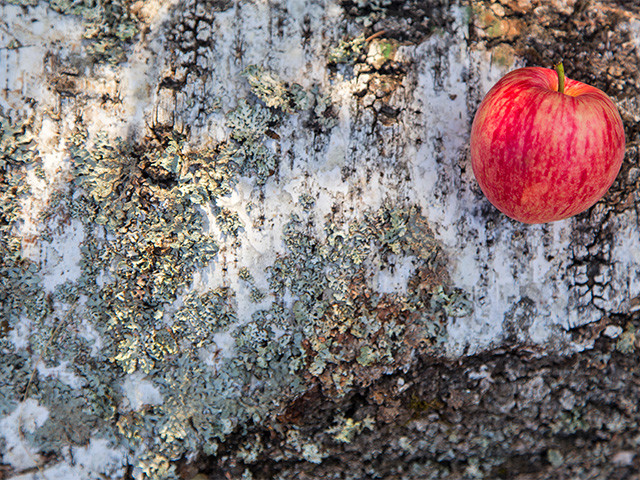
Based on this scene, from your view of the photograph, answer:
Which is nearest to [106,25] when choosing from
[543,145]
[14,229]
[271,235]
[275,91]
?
[275,91]

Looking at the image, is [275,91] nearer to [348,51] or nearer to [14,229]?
[348,51]

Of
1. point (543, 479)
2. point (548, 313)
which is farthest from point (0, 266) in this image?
point (543, 479)

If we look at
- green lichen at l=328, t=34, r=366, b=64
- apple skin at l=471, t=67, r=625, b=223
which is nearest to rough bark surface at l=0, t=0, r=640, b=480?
green lichen at l=328, t=34, r=366, b=64

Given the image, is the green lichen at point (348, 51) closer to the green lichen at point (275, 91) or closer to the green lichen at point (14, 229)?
the green lichen at point (275, 91)

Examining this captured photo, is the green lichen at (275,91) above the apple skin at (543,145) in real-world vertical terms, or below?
above

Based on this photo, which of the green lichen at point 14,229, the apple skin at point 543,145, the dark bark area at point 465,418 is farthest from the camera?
the dark bark area at point 465,418

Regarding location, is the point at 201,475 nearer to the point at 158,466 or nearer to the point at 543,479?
the point at 158,466

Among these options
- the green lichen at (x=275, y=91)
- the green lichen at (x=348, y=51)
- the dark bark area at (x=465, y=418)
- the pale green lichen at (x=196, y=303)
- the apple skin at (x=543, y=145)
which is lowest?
the dark bark area at (x=465, y=418)

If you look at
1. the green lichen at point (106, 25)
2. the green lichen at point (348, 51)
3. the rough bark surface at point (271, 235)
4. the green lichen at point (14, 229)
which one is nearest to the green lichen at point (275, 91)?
the rough bark surface at point (271, 235)
